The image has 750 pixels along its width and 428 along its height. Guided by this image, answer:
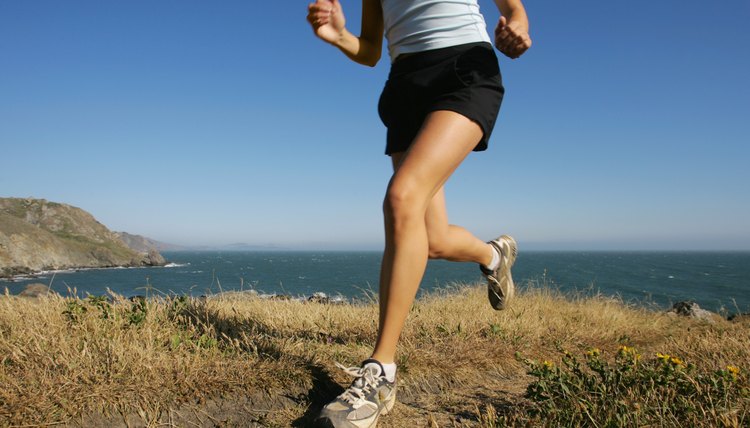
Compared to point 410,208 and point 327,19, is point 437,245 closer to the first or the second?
point 410,208

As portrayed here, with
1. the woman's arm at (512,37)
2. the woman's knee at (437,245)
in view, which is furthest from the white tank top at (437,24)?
the woman's knee at (437,245)

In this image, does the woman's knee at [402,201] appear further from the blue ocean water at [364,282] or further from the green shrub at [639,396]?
the blue ocean water at [364,282]

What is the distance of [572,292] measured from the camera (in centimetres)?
721

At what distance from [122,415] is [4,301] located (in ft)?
7.22

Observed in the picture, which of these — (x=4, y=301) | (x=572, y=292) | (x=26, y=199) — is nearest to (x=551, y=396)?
(x=4, y=301)

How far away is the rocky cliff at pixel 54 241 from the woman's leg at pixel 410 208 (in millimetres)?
62453

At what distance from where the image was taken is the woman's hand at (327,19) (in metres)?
2.51

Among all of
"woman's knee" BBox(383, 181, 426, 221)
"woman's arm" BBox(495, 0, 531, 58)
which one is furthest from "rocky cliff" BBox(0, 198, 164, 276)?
"woman's arm" BBox(495, 0, 531, 58)

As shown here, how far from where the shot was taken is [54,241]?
69.9 meters

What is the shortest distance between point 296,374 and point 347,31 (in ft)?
6.19

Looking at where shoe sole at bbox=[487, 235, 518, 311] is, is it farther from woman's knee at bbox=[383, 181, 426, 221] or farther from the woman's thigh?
woman's knee at bbox=[383, 181, 426, 221]

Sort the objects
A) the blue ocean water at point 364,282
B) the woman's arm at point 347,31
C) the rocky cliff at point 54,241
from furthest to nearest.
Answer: the rocky cliff at point 54,241 < the blue ocean water at point 364,282 < the woman's arm at point 347,31

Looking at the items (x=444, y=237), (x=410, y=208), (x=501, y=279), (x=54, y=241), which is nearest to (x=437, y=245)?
(x=444, y=237)

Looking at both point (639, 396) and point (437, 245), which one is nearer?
point (639, 396)
